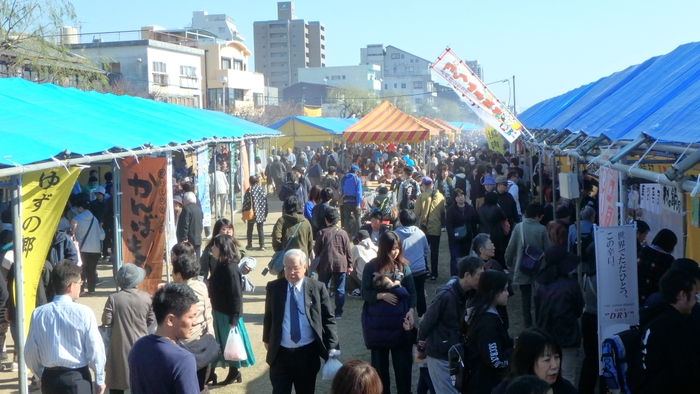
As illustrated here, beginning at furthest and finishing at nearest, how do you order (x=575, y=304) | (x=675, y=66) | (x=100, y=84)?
(x=100, y=84) → (x=675, y=66) → (x=575, y=304)

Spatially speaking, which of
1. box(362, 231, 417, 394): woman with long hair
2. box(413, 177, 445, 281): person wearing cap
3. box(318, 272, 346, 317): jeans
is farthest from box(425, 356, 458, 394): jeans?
box(413, 177, 445, 281): person wearing cap

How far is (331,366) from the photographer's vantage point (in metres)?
5.09

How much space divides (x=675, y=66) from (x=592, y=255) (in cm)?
266

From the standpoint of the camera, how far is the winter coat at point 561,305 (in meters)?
5.72

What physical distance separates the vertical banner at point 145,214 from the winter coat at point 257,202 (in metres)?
5.24

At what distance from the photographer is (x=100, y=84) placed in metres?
23.2

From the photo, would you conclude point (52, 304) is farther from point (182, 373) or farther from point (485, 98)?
point (485, 98)

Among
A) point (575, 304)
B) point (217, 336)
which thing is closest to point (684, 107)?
point (575, 304)

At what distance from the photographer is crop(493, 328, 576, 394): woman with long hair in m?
3.35

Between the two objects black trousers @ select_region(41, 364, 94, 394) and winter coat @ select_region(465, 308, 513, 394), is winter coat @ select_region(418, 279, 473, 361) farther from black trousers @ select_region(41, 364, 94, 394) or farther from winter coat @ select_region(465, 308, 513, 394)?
black trousers @ select_region(41, 364, 94, 394)

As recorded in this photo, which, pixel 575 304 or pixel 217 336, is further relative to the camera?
pixel 217 336

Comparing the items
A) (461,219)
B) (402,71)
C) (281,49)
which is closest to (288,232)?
(461,219)

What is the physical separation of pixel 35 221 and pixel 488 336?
3588mm

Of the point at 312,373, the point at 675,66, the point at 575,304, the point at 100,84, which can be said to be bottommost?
the point at 312,373
